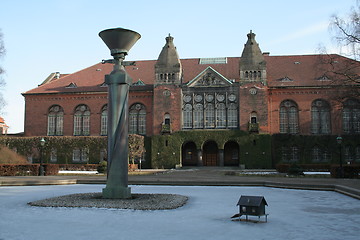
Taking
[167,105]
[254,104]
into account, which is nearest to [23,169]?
[167,105]

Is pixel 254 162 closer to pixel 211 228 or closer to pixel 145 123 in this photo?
pixel 145 123

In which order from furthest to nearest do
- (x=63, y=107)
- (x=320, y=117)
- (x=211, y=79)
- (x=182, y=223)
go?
(x=63, y=107) < (x=320, y=117) < (x=211, y=79) < (x=182, y=223)

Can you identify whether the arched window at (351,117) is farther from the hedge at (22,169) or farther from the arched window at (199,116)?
the hedge at (22,169)

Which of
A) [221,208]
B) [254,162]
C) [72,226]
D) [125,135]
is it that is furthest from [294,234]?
[254,162]

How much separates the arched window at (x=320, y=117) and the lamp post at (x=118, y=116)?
36.2 metres

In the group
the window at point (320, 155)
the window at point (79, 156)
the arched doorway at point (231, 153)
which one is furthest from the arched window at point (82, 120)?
the window at point (320, 155)

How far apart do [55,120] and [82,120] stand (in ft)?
12.4

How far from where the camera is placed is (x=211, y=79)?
45438 mm

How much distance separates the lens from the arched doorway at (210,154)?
47281 millimetres

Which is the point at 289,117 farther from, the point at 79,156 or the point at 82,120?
the point at 79,156

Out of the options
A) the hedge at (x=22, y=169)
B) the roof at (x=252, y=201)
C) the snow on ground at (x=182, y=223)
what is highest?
the hedge at (x=22, y=169)

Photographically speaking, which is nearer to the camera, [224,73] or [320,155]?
[320,155]

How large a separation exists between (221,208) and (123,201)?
131 inches

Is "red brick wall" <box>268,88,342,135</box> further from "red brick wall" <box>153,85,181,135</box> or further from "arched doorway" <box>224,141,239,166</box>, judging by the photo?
"red brick wall" <box>153,85,181,135</box>
